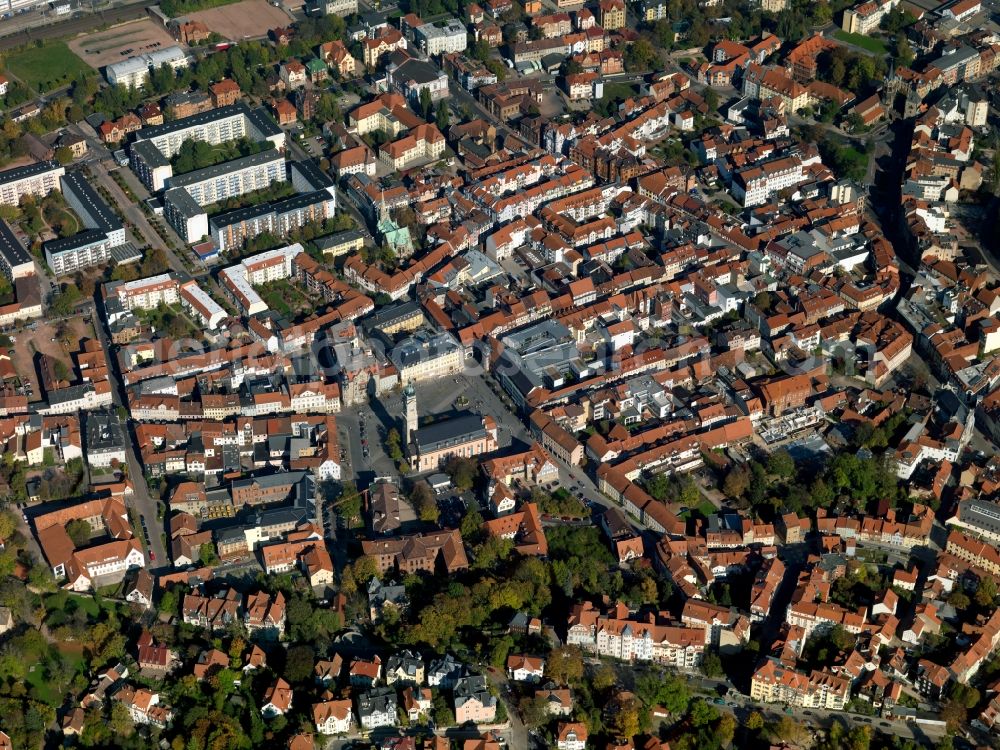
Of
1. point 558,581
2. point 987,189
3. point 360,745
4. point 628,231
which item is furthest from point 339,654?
point 987,189

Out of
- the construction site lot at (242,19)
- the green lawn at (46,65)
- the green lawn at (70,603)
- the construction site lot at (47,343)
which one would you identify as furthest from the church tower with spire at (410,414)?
the construction site lot at (242,19)

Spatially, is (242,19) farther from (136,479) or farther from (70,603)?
(70,603)

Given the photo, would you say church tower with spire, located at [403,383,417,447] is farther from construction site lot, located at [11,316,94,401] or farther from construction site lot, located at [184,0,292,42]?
construction site lot, located at [184,0,292,42]

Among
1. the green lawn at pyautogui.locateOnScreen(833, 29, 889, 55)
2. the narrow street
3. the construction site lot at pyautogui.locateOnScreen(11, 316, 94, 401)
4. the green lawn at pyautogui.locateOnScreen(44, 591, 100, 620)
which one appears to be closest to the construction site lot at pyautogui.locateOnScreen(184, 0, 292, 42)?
the construction site lot at pyautogui.locateOnScreen(11, 316, 94, 401)

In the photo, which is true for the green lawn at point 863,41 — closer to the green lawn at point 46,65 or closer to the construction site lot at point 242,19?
the construction site lot at point 242,19

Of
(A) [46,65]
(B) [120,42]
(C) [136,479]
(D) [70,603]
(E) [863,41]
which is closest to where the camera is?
(D) [70,603]

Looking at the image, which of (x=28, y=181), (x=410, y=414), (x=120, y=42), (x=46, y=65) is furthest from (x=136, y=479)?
(x=120, y=42)
